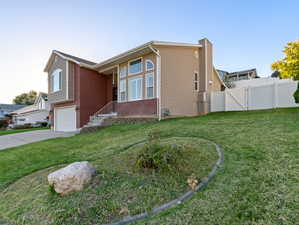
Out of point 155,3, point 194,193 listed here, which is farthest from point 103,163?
point 155,3

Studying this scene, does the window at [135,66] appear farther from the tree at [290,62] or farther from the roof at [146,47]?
the tree at [290,62]

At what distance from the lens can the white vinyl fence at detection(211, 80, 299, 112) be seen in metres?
10.5

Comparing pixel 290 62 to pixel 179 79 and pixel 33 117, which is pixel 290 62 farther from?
pixel 33 117

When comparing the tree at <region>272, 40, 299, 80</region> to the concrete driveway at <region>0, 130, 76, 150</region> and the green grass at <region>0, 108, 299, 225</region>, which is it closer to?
the green grass at <region>0, 108, 299, 225</region>

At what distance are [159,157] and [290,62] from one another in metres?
18.3

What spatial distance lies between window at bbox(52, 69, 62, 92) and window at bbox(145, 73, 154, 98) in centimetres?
849

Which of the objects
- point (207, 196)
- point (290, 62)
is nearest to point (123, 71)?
point (207, 196)

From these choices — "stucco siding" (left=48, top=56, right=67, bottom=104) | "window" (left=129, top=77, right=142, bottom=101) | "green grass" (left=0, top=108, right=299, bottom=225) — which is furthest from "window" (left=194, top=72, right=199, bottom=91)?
"stucco siding" (left=48, top=56, right=67, bottom=104)

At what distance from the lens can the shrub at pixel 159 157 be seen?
322 centimetres

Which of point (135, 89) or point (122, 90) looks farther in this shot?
point (122, 90)

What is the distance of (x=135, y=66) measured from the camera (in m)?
12.2

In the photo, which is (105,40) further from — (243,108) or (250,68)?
(250,68)

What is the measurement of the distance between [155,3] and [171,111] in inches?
253

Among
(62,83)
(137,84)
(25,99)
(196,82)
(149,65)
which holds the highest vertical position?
(25,99)
